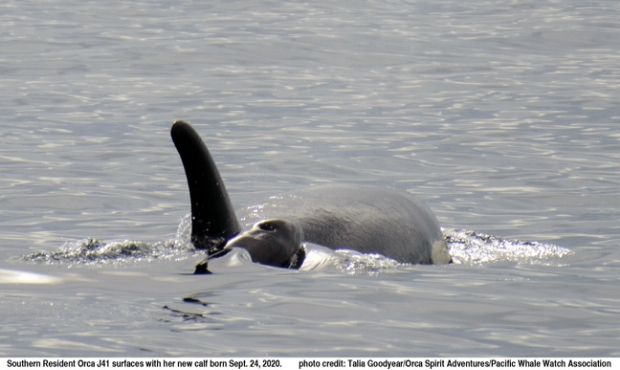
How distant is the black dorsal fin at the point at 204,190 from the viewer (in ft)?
29.7

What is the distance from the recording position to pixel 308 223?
31.6ft

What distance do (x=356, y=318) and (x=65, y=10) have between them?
27367mm

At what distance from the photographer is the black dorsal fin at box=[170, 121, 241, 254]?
905cm

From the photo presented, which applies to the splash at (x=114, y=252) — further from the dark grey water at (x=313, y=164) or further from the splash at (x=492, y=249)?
the splash at (x=492, y=249)

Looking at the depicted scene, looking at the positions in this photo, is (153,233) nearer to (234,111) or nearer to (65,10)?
(234,111)

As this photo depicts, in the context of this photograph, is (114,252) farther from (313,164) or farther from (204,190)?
(313,164)

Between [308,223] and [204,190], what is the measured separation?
2.82 ft

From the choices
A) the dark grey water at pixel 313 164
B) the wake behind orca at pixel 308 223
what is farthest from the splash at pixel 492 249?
the wake behind orca at pixel 308 223

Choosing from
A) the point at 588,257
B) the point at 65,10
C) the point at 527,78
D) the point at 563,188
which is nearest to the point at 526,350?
the point at 588,257

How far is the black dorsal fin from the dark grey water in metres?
0.30

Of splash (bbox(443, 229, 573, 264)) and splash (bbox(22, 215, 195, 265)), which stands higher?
splash (bbox(22, 215, 195, 265))

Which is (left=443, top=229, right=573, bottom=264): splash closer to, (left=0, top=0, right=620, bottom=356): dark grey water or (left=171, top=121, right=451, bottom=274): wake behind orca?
(left=0, top=0, right=620, bottom=356): dark grey water

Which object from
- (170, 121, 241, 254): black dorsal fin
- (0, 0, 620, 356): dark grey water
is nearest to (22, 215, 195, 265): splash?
(0, 0, 620, 356): dark grey water

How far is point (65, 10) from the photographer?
114ft
